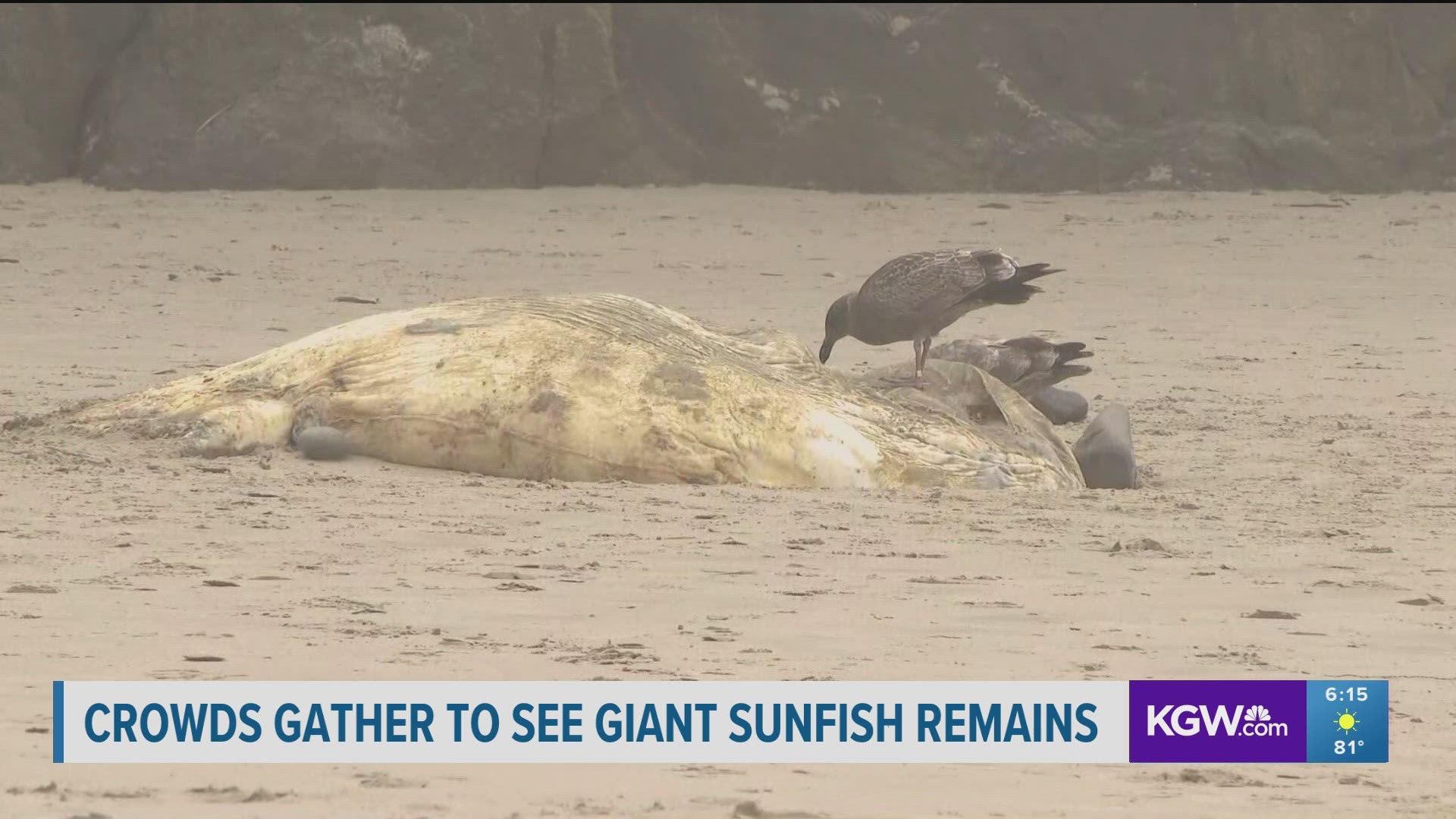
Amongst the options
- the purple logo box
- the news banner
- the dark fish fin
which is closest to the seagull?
the dark fish fin

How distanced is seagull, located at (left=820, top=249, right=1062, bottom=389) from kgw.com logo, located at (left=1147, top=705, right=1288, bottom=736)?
11.4ft

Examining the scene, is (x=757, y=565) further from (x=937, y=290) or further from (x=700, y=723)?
(x=937, y=290)

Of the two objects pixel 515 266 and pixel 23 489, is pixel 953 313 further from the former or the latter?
pixel 515 266

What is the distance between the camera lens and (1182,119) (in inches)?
580

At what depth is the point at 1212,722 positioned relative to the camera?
3.69 m

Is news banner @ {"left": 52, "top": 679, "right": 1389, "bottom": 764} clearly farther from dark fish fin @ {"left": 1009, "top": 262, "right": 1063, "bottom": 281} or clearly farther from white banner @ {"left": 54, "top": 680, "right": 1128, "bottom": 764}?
dark fish fin @ {"left": 1009, "top": 262, "right": 1063, "bottom": 281}

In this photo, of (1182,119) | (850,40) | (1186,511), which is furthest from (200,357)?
(1182,119)

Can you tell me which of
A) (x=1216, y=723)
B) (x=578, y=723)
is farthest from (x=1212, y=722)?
(x=578, y=723)

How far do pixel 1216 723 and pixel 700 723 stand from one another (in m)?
0.88

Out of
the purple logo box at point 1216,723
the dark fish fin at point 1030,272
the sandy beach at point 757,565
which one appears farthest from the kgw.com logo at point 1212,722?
the dark fish fin at point 1030,272

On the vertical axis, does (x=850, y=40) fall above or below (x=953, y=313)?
above

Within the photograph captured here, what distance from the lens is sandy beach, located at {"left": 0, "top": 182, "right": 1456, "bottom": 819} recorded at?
3.37 metres

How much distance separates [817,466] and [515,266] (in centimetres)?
553

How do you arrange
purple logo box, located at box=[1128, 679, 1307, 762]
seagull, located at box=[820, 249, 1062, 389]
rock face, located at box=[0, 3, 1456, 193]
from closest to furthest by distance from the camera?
purple logo box, located at box=[1128, 679, 1307, 762]
seagull, located at box=[820, 249, 1062, 389]
rock face, located at box=[0, 3, 1456, 193]
